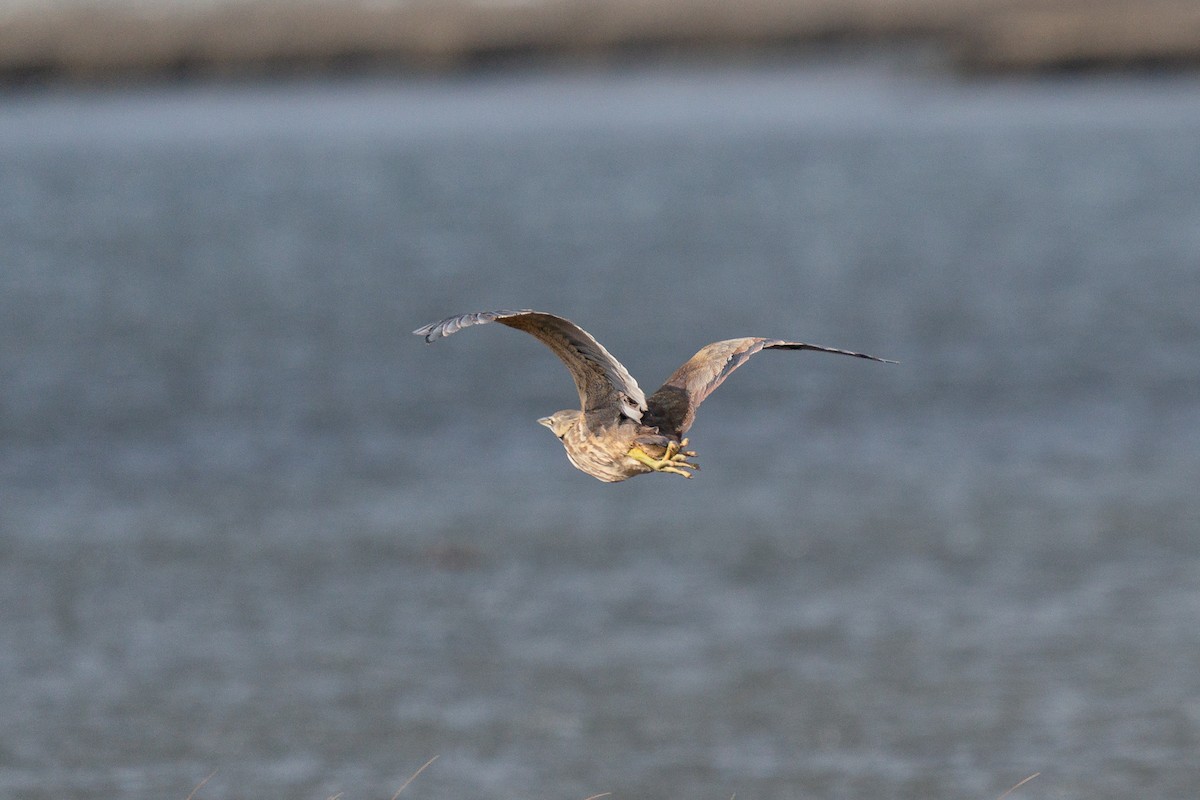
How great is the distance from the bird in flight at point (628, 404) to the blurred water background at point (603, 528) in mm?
6413

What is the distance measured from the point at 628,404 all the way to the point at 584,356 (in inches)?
8.5

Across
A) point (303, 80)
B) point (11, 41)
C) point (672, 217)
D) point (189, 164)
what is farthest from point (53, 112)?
point (672, 217)

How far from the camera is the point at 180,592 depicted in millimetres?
16766

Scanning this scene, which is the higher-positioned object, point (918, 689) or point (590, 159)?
point (590, 159)

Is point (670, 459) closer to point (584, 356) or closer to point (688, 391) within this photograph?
point (688, 391)

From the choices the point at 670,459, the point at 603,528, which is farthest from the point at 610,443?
the point at 603,528

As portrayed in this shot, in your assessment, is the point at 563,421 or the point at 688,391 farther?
the point at 563,421

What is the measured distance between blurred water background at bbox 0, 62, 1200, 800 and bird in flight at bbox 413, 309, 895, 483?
6.41m

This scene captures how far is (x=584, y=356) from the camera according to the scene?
5.97 m

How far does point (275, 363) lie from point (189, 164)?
39855 mm

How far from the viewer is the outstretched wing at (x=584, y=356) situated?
5496 millimetres

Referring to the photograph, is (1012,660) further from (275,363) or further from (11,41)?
(11,41)

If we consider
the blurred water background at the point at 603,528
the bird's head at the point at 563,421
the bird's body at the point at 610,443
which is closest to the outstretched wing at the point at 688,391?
the bird's body at the point at 610,443

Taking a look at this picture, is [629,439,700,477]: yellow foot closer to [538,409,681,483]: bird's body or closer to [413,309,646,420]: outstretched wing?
[538,409,681,483]: bird's body
